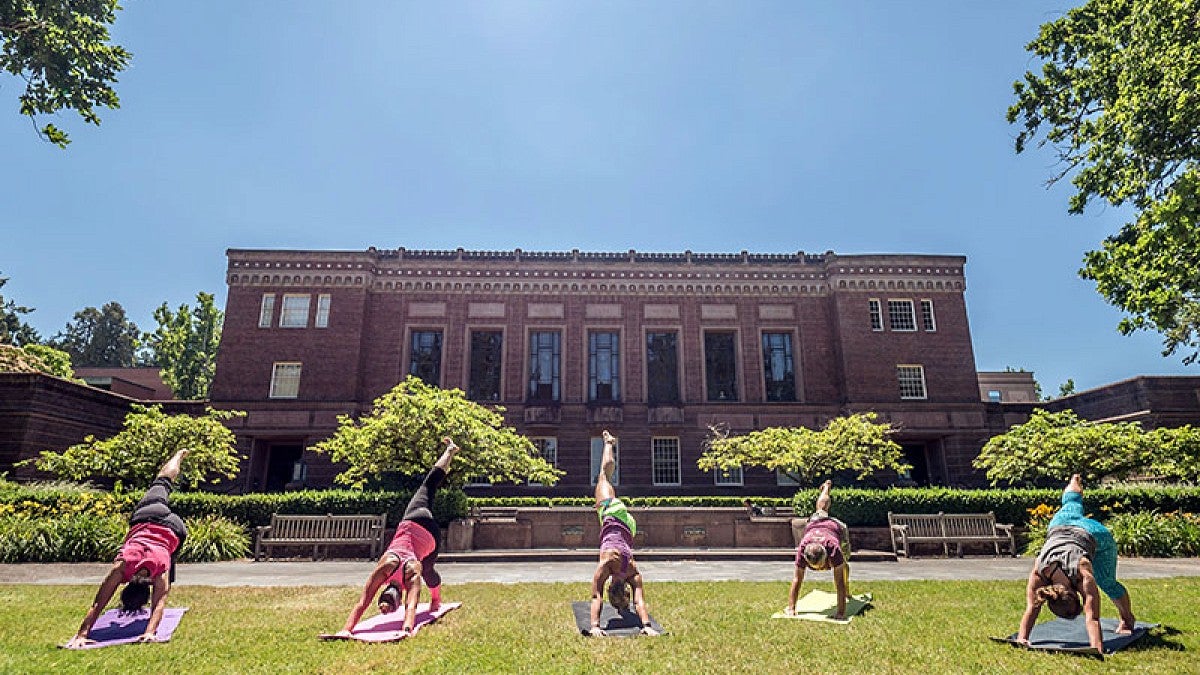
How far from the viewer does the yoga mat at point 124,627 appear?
6633mm

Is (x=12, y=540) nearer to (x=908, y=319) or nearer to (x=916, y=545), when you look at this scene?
(x=916, y=545)

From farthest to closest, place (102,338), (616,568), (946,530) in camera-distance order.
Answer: (102,338)
(946,530)
(616,568)

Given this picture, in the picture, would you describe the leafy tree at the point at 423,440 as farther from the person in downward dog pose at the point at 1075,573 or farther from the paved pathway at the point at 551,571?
the person in downward dog pose at the point at 1075,573

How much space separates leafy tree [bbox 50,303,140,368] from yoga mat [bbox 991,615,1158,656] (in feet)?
265

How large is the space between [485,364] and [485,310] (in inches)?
106

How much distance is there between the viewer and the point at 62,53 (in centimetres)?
1327

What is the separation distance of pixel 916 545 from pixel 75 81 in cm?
2304

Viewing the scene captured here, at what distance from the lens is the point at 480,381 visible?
1216 inches

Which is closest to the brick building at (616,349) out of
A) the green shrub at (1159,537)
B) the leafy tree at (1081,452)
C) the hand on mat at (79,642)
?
the leafy tree at (1081,452)

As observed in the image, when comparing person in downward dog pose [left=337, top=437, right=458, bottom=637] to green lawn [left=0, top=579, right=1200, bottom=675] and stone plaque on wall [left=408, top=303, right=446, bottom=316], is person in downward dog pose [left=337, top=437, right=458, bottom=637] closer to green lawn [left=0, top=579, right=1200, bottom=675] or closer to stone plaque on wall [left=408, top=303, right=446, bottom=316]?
green lawn [left=0, top=579, right=1200, bottom=675]

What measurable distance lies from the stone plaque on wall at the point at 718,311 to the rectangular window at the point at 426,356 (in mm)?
13303

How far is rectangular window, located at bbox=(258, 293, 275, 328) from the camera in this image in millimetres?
30234

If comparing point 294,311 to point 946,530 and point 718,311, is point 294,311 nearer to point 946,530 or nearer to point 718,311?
point 718,311

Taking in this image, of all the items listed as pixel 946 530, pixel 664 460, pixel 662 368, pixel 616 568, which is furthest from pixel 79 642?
pixel 662 368
